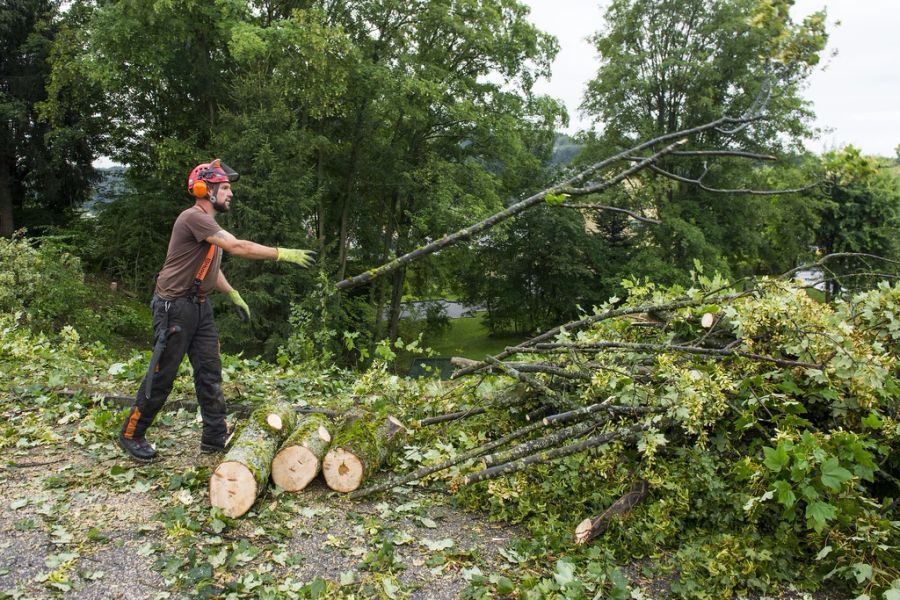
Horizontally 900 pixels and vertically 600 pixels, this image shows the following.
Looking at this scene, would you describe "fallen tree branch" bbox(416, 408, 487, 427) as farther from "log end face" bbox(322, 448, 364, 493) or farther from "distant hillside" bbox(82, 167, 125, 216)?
"distant hillside" bbox(82, 167, 125, 216)

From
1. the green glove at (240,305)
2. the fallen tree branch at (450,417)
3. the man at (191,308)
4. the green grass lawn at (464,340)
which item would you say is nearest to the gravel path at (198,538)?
the man at (191,308)

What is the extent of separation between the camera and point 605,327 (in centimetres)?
540

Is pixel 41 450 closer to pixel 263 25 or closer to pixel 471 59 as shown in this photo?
pixel 263 25

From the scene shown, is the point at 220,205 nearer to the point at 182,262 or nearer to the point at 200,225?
the point at 200,225

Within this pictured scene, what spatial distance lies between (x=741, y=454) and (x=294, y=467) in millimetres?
2896

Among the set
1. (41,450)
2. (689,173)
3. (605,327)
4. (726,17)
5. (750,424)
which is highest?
(726,17)

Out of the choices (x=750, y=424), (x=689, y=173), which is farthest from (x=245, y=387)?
(x=689, y=173)

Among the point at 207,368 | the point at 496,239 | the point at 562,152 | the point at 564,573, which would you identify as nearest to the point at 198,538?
the point at 207,368

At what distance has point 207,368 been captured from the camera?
4539 mm

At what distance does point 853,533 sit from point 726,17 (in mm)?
23396

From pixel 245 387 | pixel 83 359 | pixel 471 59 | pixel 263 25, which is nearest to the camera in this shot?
pixel 245 387

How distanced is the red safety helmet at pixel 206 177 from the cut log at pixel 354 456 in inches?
77.9

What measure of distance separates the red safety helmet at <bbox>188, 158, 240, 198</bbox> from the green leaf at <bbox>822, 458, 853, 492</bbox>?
4.10 meters

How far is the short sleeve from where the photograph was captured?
164 inches
